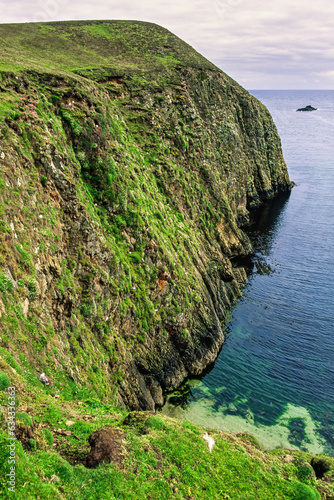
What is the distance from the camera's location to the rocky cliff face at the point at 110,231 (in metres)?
25.9

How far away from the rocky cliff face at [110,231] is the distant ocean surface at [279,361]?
9.21 feet

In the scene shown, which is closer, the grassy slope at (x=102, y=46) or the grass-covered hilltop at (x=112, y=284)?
the grass-covered hilltop at (x=112, y=284)

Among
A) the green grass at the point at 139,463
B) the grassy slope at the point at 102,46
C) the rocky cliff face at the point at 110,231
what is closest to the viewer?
the green grass at the point at 139,463

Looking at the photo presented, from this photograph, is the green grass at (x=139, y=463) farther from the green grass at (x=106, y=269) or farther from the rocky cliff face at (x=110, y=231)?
the rocky cliff face at (x=110, y=231)

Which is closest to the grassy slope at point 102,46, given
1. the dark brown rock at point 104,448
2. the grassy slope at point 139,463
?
the grassy slope at point 139,463

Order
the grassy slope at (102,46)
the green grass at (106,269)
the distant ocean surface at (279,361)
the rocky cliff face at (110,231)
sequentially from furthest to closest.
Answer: the grassy slope at (102,46), the distant ocean surface at (279,361), the rocky cliff face at (110,231), the green grass at (106,269)

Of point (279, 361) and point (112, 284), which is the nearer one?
point (112, 284)

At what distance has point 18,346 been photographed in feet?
70.3

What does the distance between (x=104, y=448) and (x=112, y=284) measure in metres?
17.5

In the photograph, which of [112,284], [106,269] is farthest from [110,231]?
[112,284]

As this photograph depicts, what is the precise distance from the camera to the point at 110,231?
37.9m

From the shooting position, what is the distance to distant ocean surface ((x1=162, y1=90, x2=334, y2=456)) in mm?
35594

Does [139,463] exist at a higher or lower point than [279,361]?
higher

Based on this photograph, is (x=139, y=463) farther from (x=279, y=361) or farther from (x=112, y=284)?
(x=279, y=361)
